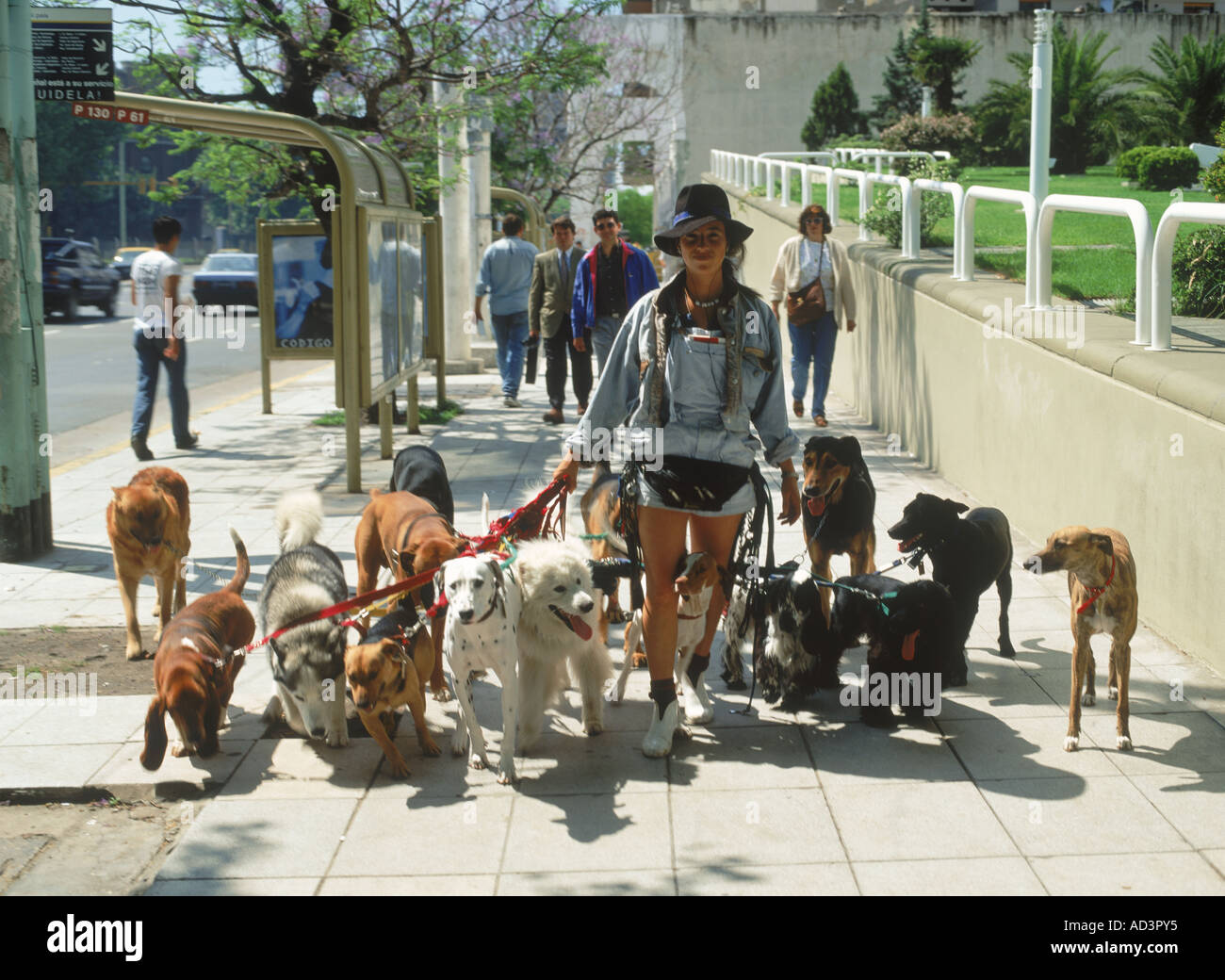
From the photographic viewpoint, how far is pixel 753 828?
175 inches

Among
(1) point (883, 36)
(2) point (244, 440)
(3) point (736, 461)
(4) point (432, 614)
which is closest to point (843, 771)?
(3) point (736, 461)

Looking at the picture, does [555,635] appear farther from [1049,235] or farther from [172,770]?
[1049,235]

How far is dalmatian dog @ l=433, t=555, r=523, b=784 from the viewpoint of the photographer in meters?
4.68

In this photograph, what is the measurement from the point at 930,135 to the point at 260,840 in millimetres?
28434

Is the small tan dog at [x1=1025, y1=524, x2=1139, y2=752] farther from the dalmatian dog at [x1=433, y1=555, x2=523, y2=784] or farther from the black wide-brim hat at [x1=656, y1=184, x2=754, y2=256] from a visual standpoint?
the dalmatian dog at [x1=433, y1=555, x2=523, y2=784]

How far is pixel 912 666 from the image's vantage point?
5.30 meters

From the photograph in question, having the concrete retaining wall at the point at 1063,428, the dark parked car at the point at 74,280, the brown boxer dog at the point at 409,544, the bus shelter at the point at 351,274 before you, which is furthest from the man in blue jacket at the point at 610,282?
the dark parked car at the point at 74,280

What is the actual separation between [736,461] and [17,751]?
3052mm

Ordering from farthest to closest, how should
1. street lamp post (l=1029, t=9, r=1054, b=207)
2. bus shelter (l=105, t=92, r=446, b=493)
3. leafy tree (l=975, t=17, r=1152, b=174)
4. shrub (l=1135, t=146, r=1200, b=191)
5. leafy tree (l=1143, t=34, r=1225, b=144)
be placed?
1. leafy tree (l=975, t=17, r=1152, b=174)
2. leafy tree (l=1143, t=34, r=1225, b=144)
3. shrub (l=1135, t=146, r=1200, b=191)
4. bus shelter (l=105, t=92, r=446, b=493)
5. street lamp post (l=1029, t=9, r=1054, b=207)

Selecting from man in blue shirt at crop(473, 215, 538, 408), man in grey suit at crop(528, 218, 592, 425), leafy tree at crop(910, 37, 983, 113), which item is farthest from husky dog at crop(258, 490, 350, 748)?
leafy tree at crop(910, 37, 983, 113)

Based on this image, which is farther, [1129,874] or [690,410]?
[690,410]

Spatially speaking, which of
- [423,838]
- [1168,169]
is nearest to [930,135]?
[1168,169]

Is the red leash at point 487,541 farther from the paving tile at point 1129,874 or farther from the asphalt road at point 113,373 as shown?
Answer: the asphalt road at point 113,373

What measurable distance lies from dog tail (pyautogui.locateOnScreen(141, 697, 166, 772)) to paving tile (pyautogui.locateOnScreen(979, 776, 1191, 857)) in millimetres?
2988
